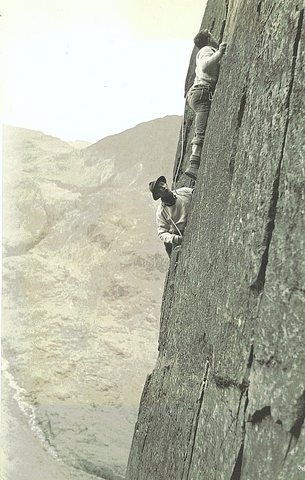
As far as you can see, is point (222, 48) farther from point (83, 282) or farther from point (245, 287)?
point (83, 282)

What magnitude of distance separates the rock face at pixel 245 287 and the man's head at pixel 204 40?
41cm

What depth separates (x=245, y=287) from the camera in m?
3.86

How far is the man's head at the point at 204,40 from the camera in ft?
20.0

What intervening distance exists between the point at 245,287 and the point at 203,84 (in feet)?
9.24

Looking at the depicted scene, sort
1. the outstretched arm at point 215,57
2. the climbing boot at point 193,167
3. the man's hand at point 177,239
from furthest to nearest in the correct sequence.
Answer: the climbing boot at point 193,167
the man's hand at point 177,239
the outstretched arm at point 215,57

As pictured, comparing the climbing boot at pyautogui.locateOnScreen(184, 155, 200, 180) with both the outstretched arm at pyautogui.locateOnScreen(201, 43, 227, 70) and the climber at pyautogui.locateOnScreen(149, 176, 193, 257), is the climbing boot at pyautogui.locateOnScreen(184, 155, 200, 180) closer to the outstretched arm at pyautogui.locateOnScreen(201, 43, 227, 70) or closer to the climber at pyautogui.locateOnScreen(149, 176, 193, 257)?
the climber at pyautogui.locateOnScreen(149, 176, 193, 257)

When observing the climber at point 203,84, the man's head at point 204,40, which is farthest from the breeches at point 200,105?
the man's head at point 204,40

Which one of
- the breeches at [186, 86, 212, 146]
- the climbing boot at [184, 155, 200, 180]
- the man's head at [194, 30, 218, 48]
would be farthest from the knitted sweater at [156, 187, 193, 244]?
the man's head at [194, 30, 218, 48]

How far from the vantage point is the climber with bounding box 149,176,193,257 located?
5848mm

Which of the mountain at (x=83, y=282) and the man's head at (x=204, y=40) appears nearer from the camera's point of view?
the man's head at (x=204, y=40)

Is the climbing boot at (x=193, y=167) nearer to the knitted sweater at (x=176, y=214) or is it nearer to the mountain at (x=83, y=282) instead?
the knitted sweater at (x=176, y=214)

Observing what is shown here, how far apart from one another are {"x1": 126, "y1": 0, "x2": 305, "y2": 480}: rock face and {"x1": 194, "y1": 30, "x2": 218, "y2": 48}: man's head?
41 centimetres

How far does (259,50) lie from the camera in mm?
4449

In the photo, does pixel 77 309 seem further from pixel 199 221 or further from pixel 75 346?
pixel 199 221
